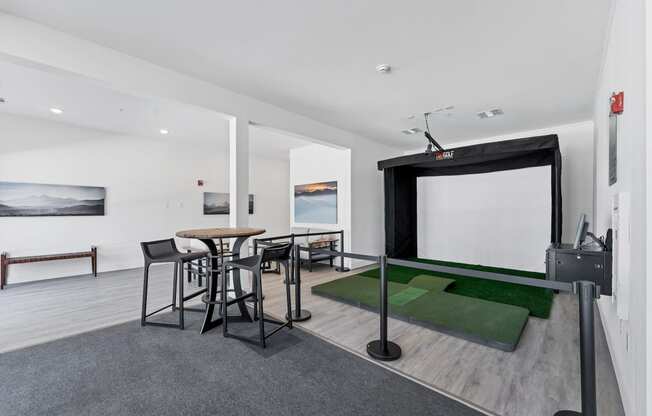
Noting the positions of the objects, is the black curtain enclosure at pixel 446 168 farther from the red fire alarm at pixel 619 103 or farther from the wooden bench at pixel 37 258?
the wooden bench at pixel 37 258

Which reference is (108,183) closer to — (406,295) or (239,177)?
(239,177)

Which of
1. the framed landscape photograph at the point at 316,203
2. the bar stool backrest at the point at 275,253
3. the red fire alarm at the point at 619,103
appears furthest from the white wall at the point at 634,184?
the framed landscape photograph at the point at 316,203

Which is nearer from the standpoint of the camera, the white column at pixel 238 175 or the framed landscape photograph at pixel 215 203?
the white column at pixel 238 175

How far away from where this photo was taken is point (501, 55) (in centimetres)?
295

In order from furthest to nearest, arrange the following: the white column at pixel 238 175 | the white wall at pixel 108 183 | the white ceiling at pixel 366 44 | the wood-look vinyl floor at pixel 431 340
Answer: the white wall at pixel 108 183
the white column at pixel 238 175
the white ceiling at pixel 366 44
the wood-look vinyl floor at pixel 431 340

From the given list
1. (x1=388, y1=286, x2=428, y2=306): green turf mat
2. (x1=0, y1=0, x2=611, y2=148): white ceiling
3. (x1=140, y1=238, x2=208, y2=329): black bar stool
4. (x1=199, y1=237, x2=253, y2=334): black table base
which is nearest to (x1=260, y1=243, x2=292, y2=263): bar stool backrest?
(x1=199, y1=237, x2=253, y2=334): black table base

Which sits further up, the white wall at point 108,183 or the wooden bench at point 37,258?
the white wall at point 108,183

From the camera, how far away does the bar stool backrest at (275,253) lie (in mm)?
2760

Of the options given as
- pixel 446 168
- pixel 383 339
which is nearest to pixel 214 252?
pixel 383 339

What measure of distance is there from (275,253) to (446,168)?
5.37m

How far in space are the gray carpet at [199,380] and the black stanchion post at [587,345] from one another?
2.00 feet

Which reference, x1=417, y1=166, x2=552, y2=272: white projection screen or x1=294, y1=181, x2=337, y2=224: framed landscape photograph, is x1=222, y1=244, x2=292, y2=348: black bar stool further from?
x1=417, y1=166, x2=552, y2=272: white projection screen

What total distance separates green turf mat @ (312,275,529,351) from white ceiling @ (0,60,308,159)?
301 centimetres

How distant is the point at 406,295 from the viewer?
396 centimetres
